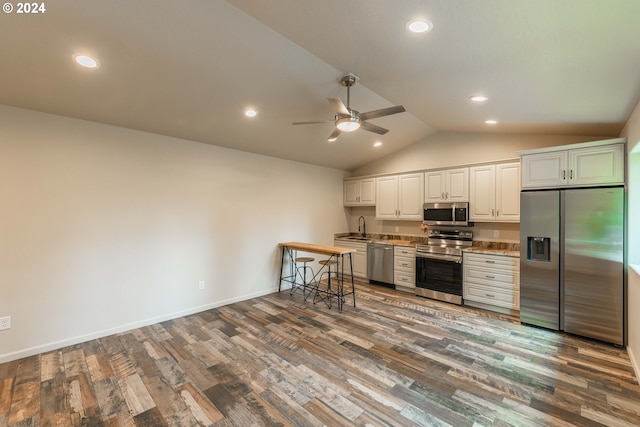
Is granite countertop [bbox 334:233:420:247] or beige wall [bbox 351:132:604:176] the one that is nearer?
beige wall [bbox 351:132:604:176]

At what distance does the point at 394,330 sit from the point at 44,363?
148 inches

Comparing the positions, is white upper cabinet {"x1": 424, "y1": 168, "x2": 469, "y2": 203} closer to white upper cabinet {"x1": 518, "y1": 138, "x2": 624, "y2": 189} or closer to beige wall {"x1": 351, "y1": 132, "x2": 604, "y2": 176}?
beige wall {"x1": 351, "y1": 132, "x2": 604, "y2": 176}

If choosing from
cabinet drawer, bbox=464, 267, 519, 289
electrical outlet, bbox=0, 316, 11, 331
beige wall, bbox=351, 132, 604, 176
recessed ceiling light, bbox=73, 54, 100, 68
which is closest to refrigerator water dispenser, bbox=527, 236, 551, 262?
cabinet drawer, bbox=464, 267, 519, 289

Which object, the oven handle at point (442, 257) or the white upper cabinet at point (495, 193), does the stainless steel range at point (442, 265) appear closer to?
the oven handle at point (442, 257)

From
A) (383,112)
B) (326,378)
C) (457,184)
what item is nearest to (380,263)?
(457,184)

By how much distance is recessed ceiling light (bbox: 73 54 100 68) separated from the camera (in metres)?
2.19

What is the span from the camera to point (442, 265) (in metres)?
4.54

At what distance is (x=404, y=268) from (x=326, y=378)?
3.13 m

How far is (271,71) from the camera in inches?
105

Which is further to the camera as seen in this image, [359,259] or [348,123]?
[359,259]

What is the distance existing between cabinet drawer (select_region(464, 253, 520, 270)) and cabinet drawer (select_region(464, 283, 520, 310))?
349 mm

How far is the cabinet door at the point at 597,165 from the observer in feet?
9.93

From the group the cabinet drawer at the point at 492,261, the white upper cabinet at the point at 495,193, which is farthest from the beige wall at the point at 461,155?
the cabinet drawer at the point at 492,261

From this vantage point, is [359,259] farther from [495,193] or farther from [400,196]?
[495,193]
